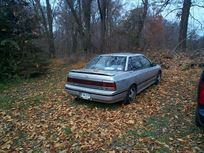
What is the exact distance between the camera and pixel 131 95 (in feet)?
27.3

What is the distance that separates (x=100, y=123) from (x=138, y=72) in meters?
2.58

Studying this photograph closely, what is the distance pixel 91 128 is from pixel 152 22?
113 ft

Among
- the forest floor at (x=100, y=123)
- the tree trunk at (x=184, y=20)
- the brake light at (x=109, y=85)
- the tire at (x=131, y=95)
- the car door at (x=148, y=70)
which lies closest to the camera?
the forest floor at (x=100, y=123)

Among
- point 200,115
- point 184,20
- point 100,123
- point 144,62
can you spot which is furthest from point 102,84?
point 184,20

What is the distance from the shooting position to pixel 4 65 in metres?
13.0

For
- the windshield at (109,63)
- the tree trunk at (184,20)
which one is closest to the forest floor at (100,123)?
the windshield at (109,63)

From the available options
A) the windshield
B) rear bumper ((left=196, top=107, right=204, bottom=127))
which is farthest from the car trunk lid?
rear bumper ((left=196, top=107, right=204, bottom=127))

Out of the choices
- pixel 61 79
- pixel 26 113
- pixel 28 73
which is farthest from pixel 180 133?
pixel 28 73

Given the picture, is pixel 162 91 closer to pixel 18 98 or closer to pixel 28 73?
pixel 18 98

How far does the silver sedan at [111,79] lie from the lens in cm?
743

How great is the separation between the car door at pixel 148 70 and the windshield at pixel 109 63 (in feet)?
3.74

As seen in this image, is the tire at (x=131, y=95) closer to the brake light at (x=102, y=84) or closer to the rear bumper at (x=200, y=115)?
the brake light at (x=102, y=84)

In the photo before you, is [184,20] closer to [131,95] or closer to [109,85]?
[131,95]

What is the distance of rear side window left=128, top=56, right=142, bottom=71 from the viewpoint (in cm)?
848
